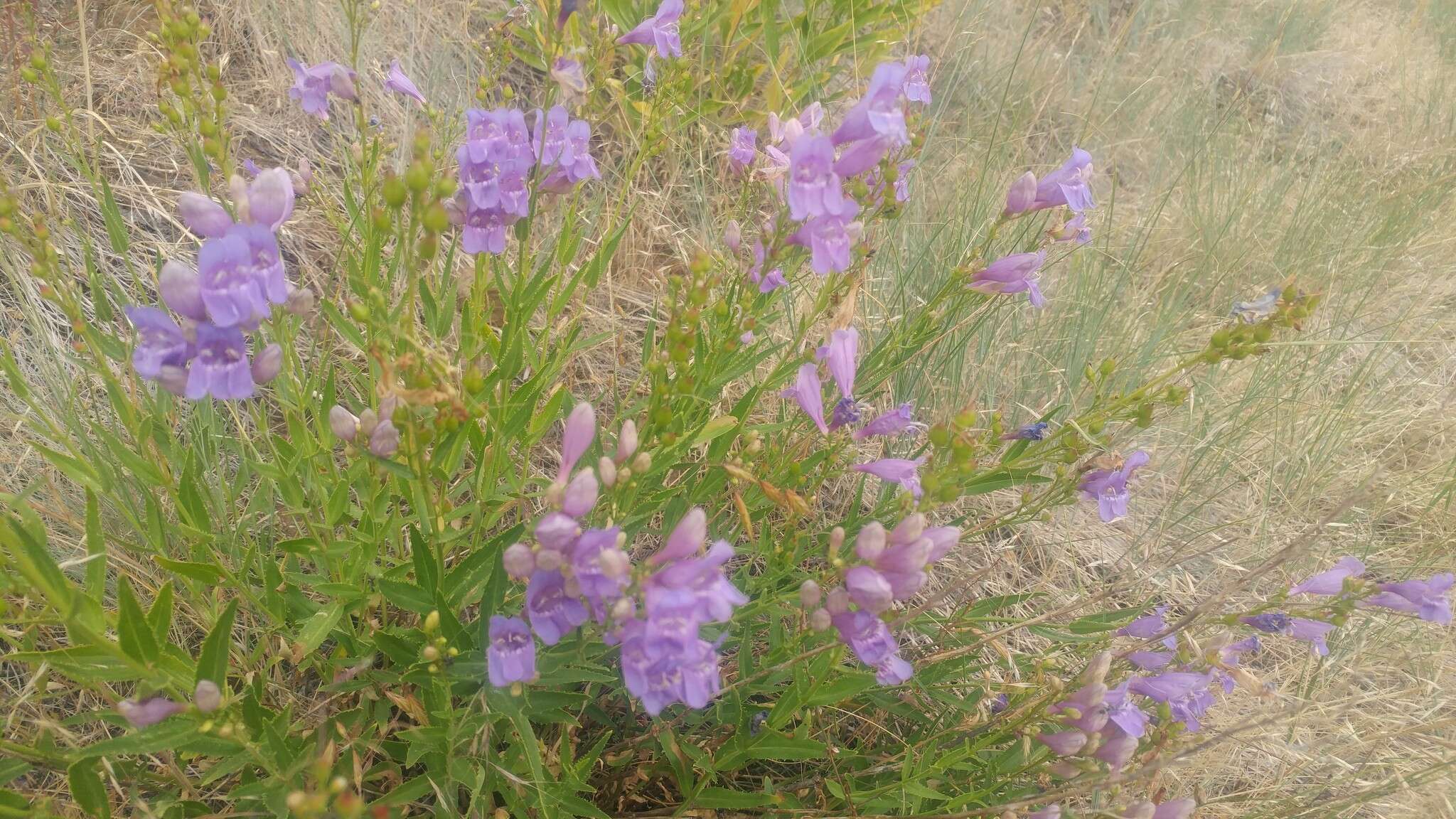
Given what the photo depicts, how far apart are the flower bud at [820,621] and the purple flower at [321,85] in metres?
2.43

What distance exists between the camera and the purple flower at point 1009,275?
114 inches

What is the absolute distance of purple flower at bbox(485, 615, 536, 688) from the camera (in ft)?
6.63

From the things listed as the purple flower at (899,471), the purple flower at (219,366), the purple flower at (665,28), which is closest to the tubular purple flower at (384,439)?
the purple flower at (219,366)

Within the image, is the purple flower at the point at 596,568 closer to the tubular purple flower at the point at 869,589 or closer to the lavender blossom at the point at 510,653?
the lavender blossom at the point at 510,653

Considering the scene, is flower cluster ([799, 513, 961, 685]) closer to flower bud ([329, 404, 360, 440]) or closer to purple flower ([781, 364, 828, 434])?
purple flower ([781, 364, 828, 434])

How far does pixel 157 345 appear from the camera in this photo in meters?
2.04

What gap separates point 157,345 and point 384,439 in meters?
0.58

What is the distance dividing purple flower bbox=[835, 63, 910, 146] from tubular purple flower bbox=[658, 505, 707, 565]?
1177 mm

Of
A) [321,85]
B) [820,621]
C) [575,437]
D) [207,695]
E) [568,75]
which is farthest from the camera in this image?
[321,85]

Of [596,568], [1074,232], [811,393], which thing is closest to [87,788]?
[596,568]

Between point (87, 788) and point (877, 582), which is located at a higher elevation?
point (877, 582)

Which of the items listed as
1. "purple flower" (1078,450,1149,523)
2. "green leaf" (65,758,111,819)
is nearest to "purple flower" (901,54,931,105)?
"purple flower" (1078,450,1149,523)

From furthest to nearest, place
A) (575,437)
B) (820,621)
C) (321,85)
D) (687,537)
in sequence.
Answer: (321,85), (575,437), (820,621), (687,537)

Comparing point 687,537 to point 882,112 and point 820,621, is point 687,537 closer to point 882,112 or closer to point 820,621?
point 820,621
